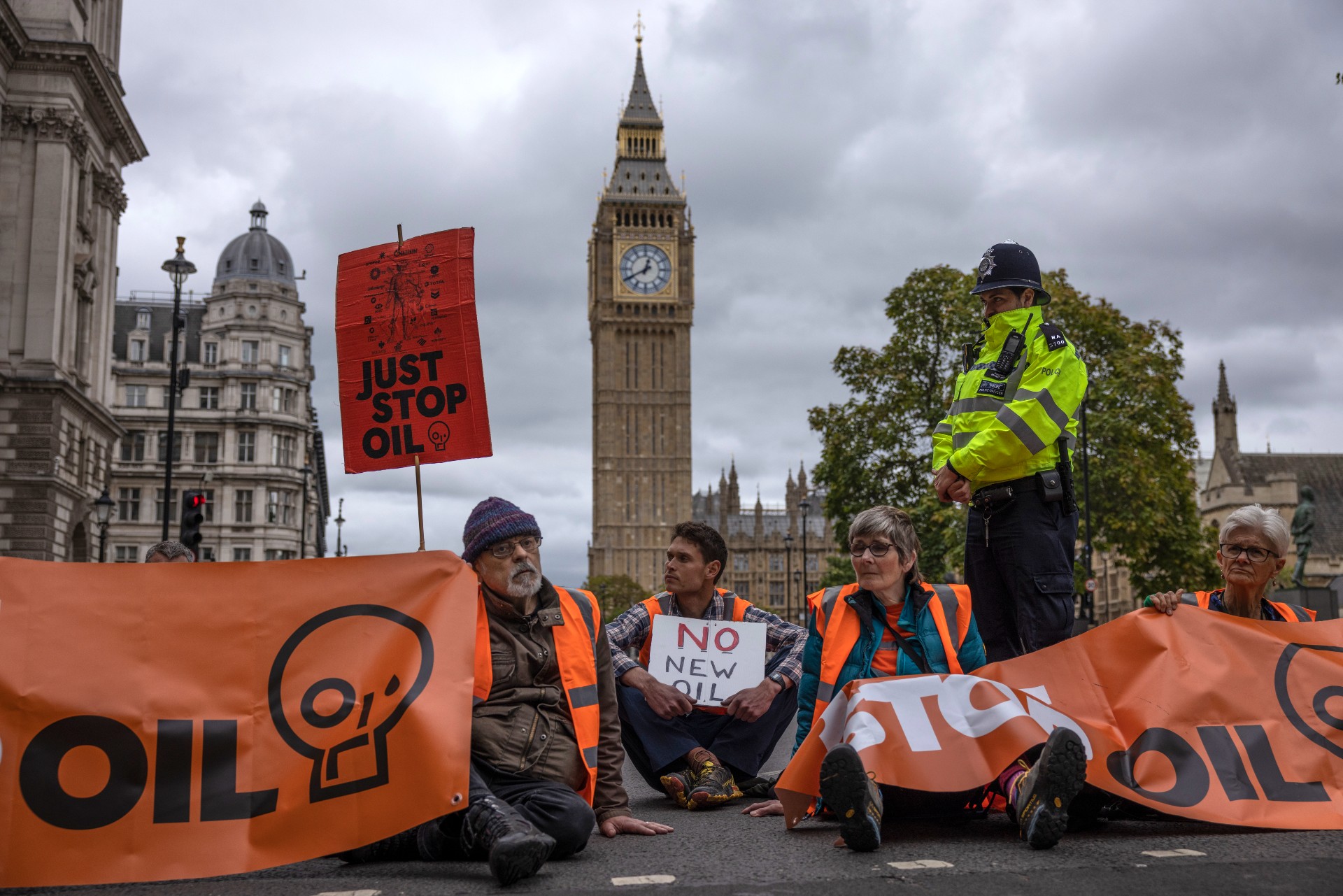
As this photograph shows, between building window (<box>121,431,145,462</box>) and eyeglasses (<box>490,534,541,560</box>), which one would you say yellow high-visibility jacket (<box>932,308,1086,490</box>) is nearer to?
eyeglasses (<box>490,534,541,560</box>)

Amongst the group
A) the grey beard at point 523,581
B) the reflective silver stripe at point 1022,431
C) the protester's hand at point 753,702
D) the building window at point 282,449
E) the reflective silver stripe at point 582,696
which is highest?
the building window at point 282,449

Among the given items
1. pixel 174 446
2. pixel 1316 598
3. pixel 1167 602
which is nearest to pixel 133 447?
pixel 174 446

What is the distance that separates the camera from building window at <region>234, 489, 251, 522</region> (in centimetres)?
6147

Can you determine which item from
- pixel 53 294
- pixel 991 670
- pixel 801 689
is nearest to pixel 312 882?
pixel 801 689

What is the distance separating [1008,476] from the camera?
558cm

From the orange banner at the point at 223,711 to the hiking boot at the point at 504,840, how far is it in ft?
0.32

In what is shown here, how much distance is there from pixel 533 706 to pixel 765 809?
1.22 metres

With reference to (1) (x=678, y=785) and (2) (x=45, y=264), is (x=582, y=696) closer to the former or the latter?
(1) (x=678, y=785)

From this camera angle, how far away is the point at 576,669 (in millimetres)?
4840

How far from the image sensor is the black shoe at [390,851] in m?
4.41

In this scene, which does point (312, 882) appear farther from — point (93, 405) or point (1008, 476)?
point (93, 405)

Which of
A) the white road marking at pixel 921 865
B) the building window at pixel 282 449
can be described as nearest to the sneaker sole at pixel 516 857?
the white road marking at pixel 921 865

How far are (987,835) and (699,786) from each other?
1655 millimetres

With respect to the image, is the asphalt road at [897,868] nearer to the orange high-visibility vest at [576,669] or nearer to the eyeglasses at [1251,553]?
the orange high-visibility vest at [576,669]
